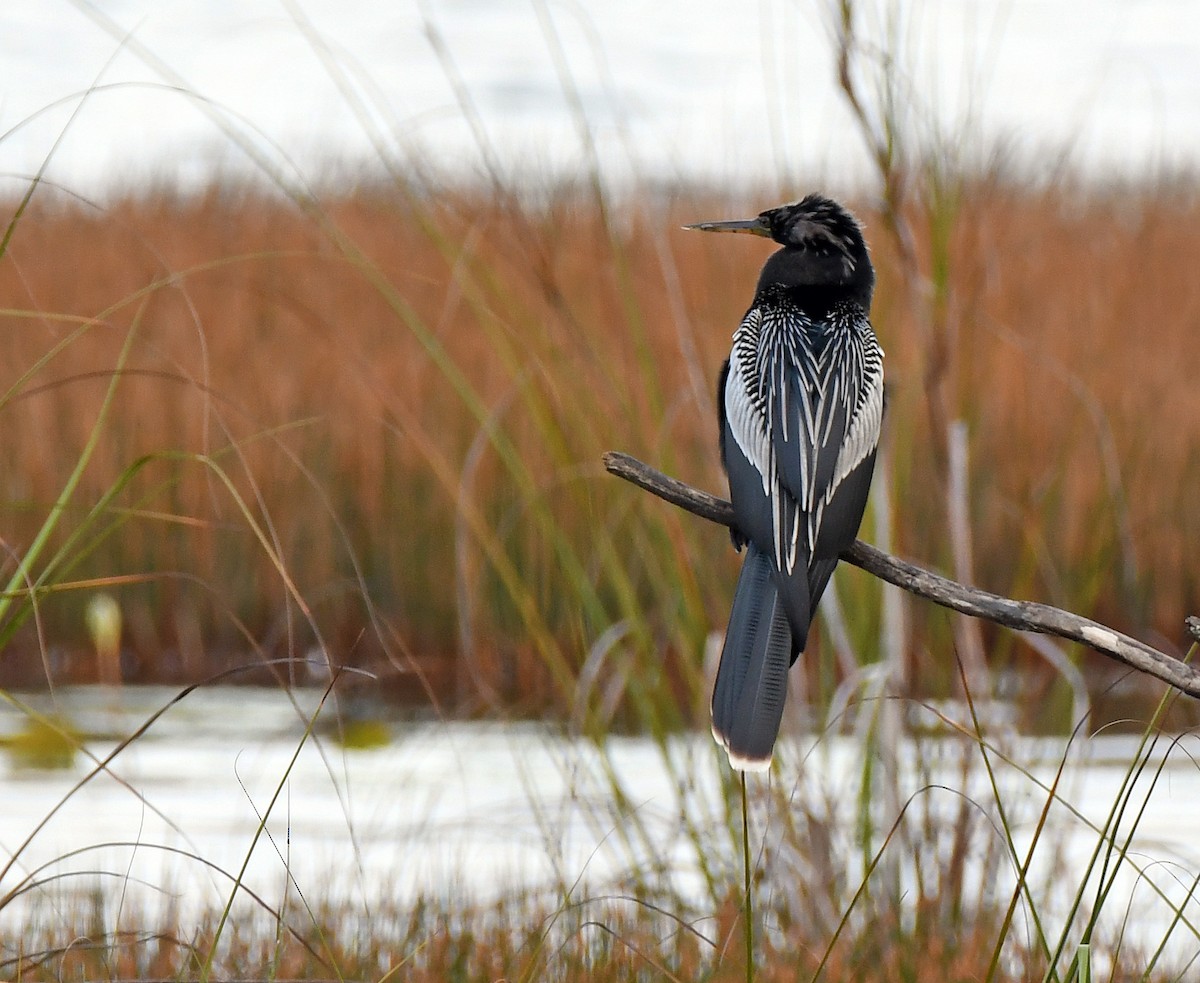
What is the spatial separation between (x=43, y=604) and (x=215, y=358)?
5.46 feet

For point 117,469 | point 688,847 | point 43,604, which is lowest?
point 688,847

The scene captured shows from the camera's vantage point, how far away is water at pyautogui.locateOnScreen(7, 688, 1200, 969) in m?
3.34

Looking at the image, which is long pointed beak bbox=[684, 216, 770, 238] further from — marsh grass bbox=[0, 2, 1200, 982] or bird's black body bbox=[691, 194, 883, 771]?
marsh grass bbox=[0, 2, 1200, 982]

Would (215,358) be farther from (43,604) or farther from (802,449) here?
(802,449)

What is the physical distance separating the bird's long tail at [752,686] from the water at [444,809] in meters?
0.88

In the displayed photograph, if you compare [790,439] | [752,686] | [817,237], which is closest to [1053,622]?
[752,686]

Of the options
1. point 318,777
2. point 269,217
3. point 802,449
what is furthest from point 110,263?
point 802,449

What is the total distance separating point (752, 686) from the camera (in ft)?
6.09

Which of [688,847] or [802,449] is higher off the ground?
[802,449]

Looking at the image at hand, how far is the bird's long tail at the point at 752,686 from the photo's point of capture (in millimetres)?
1841

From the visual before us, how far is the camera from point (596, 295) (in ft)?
27.1

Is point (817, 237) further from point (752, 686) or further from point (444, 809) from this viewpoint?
point (444, 809)

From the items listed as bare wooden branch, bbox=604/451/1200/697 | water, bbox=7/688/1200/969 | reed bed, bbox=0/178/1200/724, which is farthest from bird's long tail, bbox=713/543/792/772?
reed bed, bbox=0/178/1200/724

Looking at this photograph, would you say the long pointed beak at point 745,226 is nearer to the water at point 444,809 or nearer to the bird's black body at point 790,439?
the bird's black body at point 790,439
